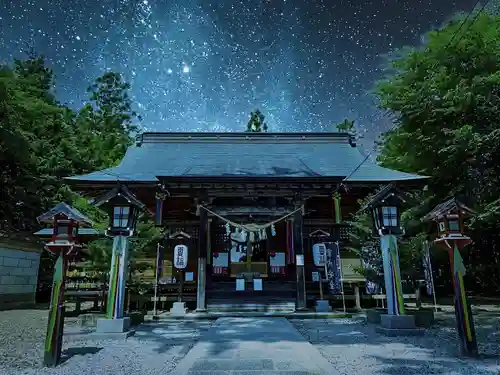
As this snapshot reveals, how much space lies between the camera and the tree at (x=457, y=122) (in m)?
12.5

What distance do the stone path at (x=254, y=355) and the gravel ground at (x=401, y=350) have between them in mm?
527

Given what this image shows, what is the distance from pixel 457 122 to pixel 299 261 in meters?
8.68

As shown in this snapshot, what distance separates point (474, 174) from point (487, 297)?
5983 mm

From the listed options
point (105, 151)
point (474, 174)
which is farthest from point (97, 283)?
point (474, 174)

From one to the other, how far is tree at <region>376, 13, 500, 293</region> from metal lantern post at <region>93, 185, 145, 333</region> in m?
10.2

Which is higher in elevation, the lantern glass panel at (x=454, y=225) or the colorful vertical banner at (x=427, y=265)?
the lantern glass panel at (x=454, y=225)

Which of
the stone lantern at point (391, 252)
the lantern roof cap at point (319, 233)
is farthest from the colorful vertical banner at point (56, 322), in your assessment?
the lantern roof cap at point (319, 233)

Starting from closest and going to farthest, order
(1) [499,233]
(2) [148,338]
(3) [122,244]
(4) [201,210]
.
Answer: (2) [148,338] → (3) [122,244] → (4) [201,210] → (1) [499,233]

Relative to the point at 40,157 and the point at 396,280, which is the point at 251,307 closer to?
the point at 396,280

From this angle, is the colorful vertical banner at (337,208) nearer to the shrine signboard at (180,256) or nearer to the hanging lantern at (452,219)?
the hanging lantern at (452,219)

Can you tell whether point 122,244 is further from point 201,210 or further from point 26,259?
point 26,259

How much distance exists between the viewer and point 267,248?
49.0 ft

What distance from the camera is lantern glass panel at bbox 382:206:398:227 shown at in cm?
866

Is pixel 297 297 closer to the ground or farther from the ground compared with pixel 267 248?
closer to the ground
